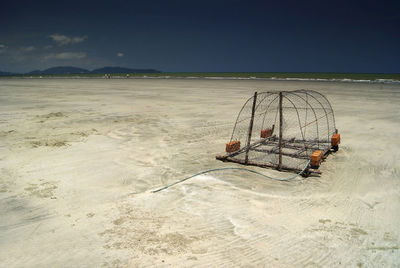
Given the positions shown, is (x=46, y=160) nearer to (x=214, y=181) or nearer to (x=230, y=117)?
(x=214, y=181)

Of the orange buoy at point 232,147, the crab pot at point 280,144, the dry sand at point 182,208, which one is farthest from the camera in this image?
the orange buoy at point 232,147

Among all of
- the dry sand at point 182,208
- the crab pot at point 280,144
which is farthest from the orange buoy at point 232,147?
the dry sand at point 182,208

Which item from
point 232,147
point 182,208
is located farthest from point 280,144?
point 182,208

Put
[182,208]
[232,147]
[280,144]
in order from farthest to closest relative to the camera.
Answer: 1. [232,147]
2. [280,144]
3. [182,208]

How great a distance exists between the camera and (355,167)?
8.00 m

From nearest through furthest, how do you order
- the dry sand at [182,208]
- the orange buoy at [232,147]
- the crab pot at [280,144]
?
the dry sand at [182,208], the crab pot at [280,144], the orange buoy at [232,147]

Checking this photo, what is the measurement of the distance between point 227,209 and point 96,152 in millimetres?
5562

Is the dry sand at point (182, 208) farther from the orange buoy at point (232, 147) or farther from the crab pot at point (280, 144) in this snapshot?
the orange buoy at point (232, 147)

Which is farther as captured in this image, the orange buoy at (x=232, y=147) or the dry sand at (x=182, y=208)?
the orange buoy at (x=232, y=147)

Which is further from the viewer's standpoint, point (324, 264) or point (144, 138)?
point (144, 138)

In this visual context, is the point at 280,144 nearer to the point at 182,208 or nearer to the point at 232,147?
the point at 232,147

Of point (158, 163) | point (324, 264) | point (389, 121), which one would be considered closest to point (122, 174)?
point (158, 163)

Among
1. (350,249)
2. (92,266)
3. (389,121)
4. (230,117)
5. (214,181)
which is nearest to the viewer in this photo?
(92,266)

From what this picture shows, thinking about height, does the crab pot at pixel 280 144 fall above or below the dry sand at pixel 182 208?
above
